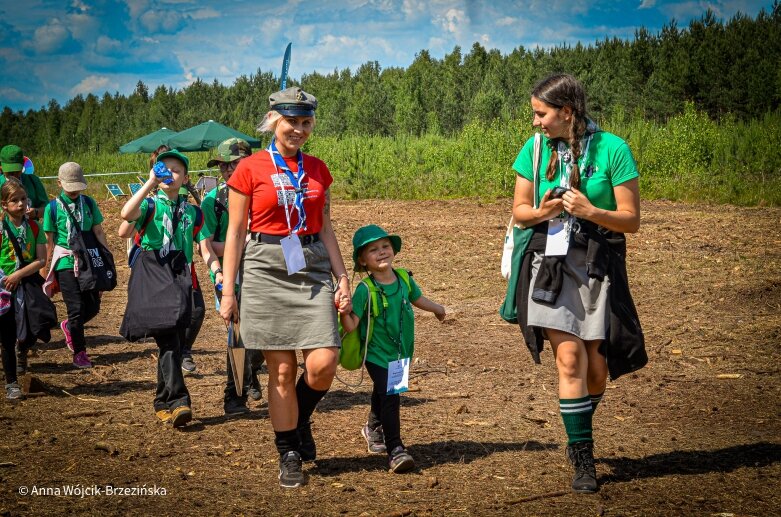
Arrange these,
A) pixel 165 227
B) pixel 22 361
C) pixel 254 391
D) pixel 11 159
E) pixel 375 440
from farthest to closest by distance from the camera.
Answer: pixel 11 159 → pixel 22 361 → pixel 254 391 → pixel 165 227 → pixel 375 440

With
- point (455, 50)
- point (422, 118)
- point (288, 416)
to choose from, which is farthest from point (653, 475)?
point (455, 50)

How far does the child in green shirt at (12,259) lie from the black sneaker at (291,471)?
3470mm

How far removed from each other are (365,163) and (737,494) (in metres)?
33.1

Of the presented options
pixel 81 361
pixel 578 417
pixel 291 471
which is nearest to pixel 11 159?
pixel 81 361

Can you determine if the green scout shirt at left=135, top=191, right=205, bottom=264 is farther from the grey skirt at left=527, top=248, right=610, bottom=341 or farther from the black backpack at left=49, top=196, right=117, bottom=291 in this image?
the grey skirt at left=527, top=248, right=610, bottom=341

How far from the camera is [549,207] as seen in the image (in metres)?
4.85

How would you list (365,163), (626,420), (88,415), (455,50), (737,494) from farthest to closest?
(455,50) < (365,163) < (88,415) < (626,420) < (737,494)

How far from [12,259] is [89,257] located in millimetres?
1170

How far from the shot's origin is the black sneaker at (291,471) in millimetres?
5207

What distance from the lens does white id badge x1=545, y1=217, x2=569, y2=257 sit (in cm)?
495

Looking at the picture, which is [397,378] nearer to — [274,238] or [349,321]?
[349,321]

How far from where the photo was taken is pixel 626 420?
6535 mm

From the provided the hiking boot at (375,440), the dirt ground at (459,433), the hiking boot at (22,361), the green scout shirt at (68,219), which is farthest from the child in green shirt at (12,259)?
the hiking boot at (375,440)

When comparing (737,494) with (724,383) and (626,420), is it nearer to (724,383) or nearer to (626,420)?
(626,420)
